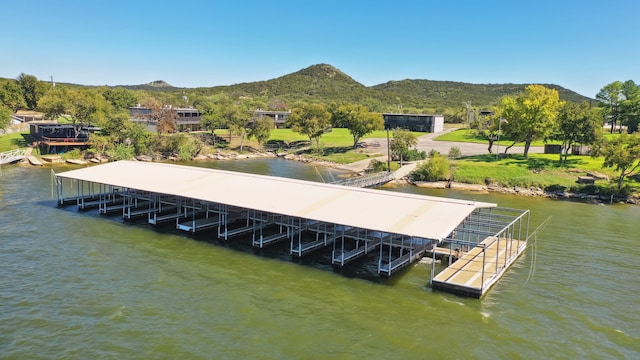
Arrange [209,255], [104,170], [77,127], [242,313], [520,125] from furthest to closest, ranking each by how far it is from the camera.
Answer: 1. [77,127]
2. [520,125]
3. [104,170]
4. [209,255]
5. [242,313]

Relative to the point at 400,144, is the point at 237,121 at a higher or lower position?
higher

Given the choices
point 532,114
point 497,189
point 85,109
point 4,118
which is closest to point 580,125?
point 532,114

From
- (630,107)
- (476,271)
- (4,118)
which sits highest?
(630,107)

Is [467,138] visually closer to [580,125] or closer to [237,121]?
[580,125]

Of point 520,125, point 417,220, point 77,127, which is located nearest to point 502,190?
point 520,125

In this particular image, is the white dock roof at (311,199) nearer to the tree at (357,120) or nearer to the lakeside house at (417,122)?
the tree at (357,120)

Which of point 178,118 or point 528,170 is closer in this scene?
point 528,170

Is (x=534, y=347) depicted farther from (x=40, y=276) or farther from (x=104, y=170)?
(x=104, y=170)

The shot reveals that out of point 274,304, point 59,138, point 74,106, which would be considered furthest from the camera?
point 74,106

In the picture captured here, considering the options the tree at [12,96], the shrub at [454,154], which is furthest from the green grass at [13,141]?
the shrub at [454,154]
